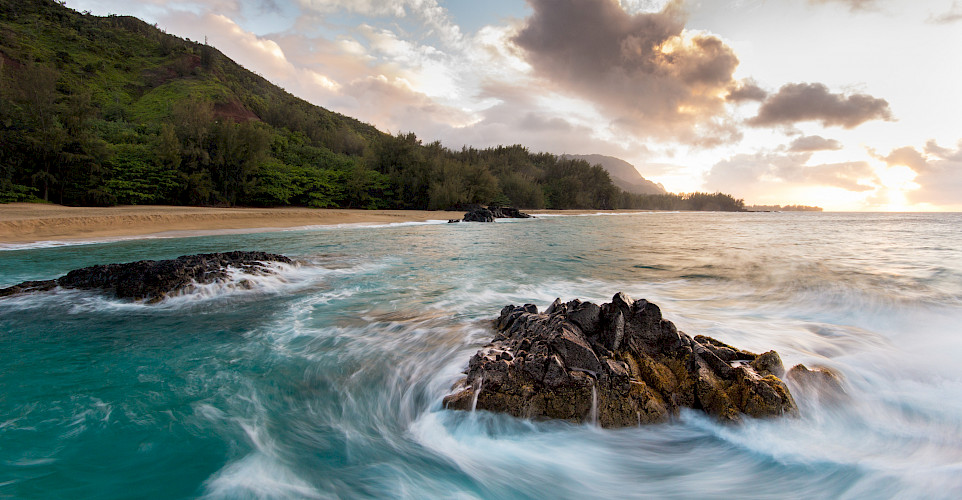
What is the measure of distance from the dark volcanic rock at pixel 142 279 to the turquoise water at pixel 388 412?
31 centimetres

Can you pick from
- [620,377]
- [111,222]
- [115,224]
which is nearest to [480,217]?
[115,224]

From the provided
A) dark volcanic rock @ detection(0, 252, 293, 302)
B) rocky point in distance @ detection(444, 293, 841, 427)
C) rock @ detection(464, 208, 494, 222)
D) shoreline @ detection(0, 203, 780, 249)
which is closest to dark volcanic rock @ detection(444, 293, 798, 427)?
rocky point in distance @ detection(444, 293, 841, 427)

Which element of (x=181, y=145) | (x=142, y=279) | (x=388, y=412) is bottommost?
(x=388, y=412)

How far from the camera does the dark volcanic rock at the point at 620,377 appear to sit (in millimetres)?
2912

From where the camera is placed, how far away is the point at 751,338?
469 centimetres

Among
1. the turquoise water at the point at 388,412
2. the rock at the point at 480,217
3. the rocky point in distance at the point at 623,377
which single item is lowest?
the turquoise water at the point at 388,412

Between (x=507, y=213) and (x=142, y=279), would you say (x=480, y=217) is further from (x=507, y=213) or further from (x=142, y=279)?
(x=142, y=279)

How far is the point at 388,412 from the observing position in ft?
10.9

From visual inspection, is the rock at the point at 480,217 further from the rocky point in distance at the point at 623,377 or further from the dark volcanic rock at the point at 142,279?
the rocky point in distance at the point at 623,377

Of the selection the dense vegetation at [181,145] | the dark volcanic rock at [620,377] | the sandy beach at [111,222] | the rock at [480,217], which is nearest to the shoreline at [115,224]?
the sandy beach at [111,222]

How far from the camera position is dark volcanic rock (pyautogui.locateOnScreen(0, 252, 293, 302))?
20.6 feet

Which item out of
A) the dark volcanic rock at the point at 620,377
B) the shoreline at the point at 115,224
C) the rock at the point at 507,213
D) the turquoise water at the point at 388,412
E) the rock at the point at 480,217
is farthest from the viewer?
the rock at the point at 507,213

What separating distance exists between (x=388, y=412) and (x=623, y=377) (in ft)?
6.80

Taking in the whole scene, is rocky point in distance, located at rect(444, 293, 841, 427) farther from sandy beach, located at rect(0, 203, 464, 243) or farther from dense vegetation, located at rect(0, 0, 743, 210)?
dense vegetation, located at rect(0, 0, 743, 210)
